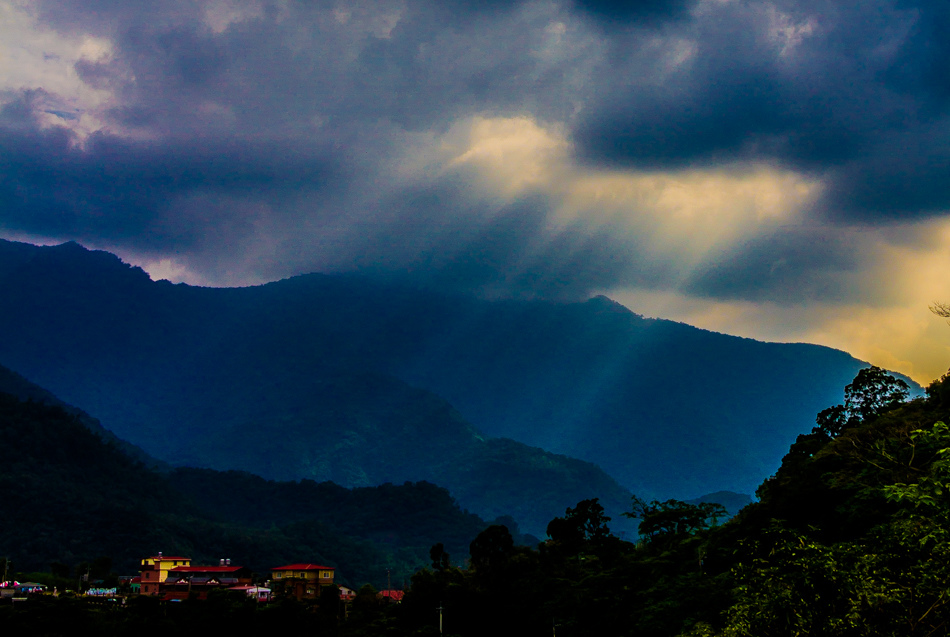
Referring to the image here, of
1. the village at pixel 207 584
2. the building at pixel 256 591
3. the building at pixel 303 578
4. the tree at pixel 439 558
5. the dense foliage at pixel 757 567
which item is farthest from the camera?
the building at pixel 303 578

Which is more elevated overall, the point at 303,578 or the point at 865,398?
the point at 865,398

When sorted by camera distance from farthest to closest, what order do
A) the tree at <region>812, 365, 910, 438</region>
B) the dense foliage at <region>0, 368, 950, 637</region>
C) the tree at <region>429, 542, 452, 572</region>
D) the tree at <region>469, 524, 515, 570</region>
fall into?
the tree at <region>429, 542, 452, 572</region> < the tree at <region>469, 524, 515, 570</region> < the tree at <region>812, 365, 910, 438</region> < the dense foliage at <region>0, 368, 950, 637</region>

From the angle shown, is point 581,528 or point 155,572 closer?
point 581,528

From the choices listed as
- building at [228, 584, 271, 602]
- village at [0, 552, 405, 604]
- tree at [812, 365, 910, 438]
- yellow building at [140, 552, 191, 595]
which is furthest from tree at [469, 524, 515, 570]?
yellow building at [140, 552, 191, 595]

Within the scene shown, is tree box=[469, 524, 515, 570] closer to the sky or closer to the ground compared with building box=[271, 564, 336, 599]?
closer to the sky

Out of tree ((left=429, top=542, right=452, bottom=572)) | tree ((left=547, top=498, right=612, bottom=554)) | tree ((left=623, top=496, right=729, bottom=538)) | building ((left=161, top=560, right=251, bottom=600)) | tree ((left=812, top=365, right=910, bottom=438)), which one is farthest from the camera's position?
building ((left=161, top=560, right=251, bottom=600))

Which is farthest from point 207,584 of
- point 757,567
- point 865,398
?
point 757,567

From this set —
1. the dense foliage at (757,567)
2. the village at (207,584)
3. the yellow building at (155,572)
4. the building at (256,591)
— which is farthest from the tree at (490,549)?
the yellow building at (155,572)

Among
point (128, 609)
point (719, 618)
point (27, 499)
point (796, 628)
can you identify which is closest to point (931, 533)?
point (796, 628)

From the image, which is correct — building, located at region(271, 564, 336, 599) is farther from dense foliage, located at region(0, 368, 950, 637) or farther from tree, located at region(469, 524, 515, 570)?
tree, located at region(469, 524, 515, 570)

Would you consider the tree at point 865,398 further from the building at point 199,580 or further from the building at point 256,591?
the building at point 199,580

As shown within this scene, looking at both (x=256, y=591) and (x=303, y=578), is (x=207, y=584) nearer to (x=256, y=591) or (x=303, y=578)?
(x=256, y=591)

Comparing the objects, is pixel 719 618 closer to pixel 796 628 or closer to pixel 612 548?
pixel 796 628

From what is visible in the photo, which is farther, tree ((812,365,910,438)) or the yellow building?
the yellow building
